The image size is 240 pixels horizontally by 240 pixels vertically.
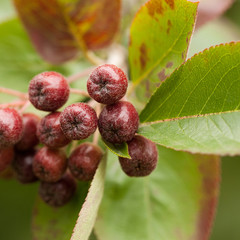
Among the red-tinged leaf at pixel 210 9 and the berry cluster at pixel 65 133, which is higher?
the red-tinged leaf at pixel 210 9

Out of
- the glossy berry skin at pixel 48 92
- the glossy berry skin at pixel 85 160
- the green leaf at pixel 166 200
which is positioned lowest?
the green leaf at pixel 166 200

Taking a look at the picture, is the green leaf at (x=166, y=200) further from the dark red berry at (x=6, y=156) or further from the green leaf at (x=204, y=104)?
the green leaf at (x=204, y=104)

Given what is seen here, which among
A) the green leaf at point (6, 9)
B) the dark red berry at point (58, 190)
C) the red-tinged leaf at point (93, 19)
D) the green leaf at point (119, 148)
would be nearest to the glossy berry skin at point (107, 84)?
the green leaf at point (119, 148)

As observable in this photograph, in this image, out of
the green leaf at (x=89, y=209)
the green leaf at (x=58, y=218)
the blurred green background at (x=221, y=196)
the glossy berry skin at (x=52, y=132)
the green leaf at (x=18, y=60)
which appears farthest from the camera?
the blurred green background at (x=221, y=196)

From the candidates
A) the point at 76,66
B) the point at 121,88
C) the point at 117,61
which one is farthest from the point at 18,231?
the point at 121,88

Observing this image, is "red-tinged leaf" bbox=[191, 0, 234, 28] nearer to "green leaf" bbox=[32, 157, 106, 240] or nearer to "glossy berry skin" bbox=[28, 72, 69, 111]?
"glossy berry skin" bbox=[28, 72, 69, 111]

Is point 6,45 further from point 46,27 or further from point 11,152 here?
point 11,152
